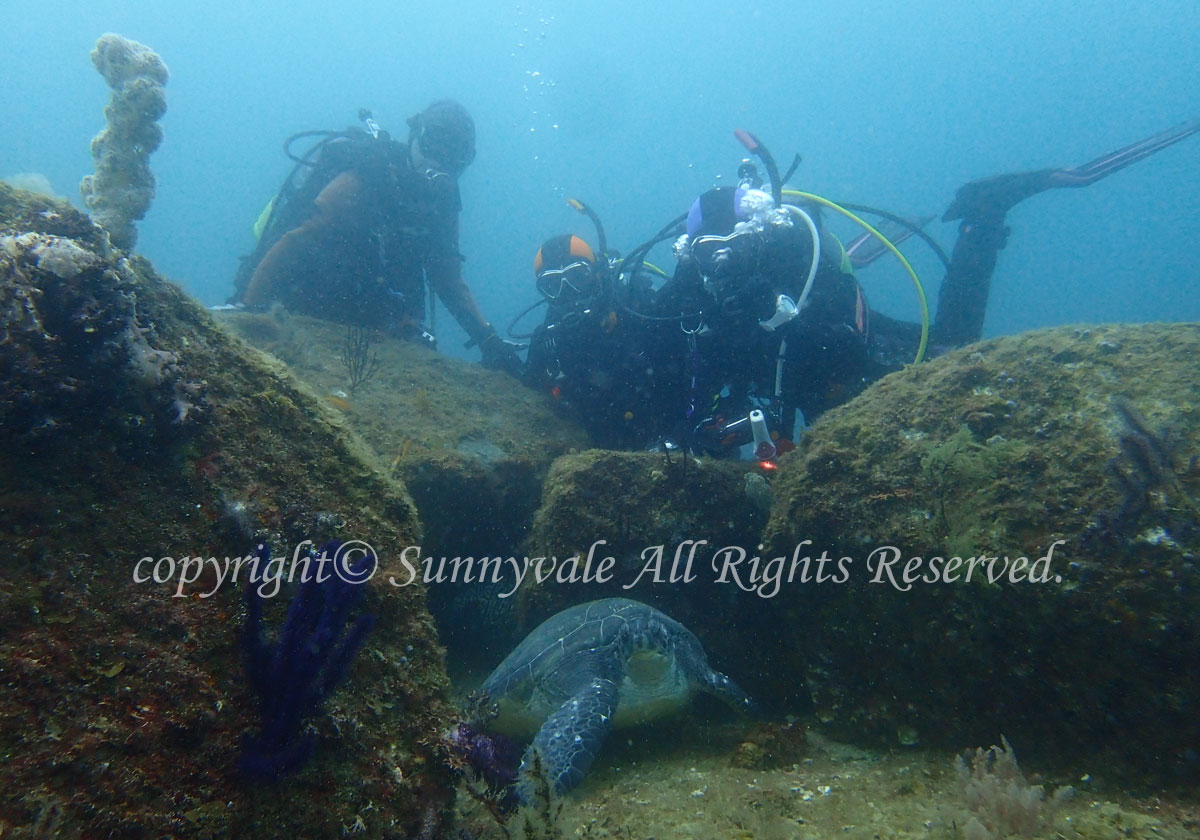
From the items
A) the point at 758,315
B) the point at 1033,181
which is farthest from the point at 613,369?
the point at 1033,181

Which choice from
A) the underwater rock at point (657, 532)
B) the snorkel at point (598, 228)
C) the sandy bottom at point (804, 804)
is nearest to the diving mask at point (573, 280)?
the snorkel at point (598, 228)

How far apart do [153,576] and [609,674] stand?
2933 millimetres

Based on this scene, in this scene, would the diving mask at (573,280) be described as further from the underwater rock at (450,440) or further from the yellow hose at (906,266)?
the yellow hose at (906,266)

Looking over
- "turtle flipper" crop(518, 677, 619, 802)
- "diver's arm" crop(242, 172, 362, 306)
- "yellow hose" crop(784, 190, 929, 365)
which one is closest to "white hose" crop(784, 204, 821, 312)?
"yellow hose" crop(784, 190, 929, 365)

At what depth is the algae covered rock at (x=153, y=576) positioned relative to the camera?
1674 millimetres

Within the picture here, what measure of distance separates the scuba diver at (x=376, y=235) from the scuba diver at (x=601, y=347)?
1853 millimetres

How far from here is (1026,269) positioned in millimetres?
107562

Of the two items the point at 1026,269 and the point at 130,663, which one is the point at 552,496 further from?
the point at 1026,269

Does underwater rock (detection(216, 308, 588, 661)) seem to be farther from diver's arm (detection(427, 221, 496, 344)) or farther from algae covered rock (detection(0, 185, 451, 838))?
algae covered rock (detection(0, 185, 451, 838))

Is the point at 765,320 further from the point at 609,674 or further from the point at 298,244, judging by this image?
the point at 298,244

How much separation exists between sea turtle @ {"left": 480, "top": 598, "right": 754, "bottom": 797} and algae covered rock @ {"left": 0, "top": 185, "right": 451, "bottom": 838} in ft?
5.29

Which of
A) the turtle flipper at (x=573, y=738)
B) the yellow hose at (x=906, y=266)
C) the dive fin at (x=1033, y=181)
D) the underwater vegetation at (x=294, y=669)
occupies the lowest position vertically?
the turtle flipper at (x=573, y=738)

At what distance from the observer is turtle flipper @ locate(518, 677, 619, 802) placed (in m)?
3.06

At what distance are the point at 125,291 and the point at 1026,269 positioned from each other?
140733mm
